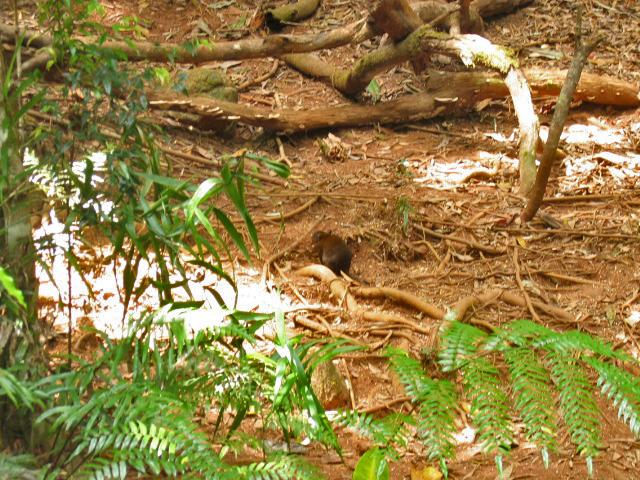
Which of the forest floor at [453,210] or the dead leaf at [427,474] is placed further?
the forest floor at [453,210]

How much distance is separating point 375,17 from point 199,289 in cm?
281

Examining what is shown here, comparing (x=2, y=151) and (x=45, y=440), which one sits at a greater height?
(x=2, y=151)

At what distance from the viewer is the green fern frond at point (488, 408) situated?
1771mm

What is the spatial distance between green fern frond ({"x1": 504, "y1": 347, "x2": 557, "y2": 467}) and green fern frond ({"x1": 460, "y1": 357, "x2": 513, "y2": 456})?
48 millimetres

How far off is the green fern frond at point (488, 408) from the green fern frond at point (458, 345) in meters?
0.03

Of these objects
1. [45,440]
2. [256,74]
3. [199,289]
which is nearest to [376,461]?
[45,440]

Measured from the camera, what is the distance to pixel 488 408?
5.99 feet

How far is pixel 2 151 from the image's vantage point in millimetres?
1940

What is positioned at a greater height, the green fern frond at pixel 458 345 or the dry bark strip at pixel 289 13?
the dry bark strip at pixel 289 13

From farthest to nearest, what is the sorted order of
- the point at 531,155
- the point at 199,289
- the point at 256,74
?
the point at 256,74 → the point at 531,155 → the point at 199,289

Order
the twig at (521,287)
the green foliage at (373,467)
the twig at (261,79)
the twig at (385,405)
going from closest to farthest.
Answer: the green foliage at (373,467), the twig at (385,405), the twig at (521,287), the twig at (261,79)

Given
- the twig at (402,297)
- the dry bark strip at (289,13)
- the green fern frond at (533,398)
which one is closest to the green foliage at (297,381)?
the green fern frond at (533,398)

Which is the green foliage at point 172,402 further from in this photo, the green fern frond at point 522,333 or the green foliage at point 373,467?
the green fern frond at point 522,333

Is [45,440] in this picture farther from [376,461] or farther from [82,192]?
[376,461]
